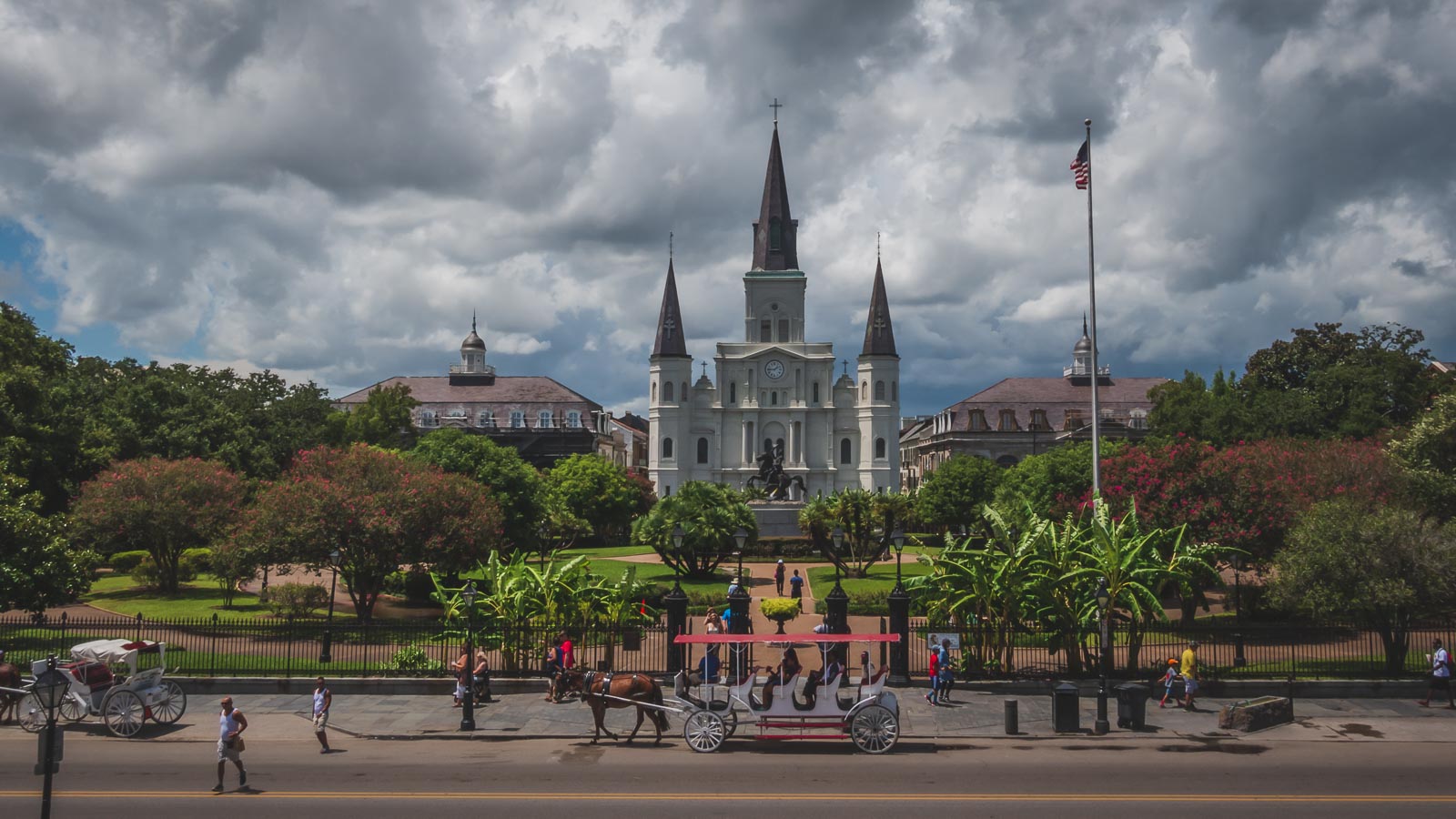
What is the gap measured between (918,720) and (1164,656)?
9132 millimetres

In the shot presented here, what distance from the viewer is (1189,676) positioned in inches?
802

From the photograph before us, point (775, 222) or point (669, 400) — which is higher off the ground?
point (775, 222)

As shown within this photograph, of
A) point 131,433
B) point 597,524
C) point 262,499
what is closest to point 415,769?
point 262,499

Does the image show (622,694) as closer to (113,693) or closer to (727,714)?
(727,714)

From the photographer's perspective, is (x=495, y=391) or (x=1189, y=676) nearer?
(x=1189, y=676)

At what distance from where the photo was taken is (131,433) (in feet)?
153

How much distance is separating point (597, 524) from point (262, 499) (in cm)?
3885

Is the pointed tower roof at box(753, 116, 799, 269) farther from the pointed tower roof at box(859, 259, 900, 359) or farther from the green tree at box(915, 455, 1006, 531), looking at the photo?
the green tree at box(915, 455, 1006, 531)

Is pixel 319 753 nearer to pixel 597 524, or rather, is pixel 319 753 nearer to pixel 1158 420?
pixel 597 524

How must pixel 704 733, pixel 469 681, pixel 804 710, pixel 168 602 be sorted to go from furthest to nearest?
pixel 168 602 < pixel 469 681 < pixel 804 710 < pixel 704 733

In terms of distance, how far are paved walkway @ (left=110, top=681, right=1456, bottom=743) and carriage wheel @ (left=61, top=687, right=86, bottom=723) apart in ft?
0.71

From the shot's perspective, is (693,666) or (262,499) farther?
(262,499)

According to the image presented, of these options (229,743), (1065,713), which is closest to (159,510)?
(229,743)

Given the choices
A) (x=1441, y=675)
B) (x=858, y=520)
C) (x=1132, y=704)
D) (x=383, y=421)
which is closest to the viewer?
(x=1132, y=704)
